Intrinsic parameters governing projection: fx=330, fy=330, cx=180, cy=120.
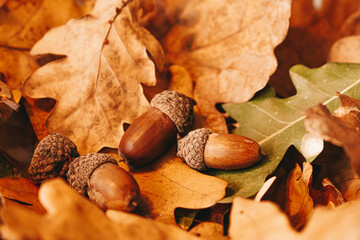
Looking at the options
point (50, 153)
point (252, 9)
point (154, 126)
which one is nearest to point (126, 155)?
point (154, 126)

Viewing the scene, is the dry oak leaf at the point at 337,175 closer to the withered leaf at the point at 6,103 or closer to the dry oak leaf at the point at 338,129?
the dry oak leaf at the point at 338,129

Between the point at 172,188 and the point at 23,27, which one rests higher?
the point at 23,27

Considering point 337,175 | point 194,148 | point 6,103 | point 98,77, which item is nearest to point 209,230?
point 194,148

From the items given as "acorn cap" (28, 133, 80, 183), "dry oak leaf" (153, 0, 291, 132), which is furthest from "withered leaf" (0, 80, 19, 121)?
"dry oak leaf" (153, 0, 291, 132)

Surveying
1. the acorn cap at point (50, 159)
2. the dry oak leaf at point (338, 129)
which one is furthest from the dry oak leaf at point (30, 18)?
the dry oak leaf at point (338, 129)

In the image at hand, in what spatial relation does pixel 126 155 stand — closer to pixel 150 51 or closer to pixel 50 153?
pixel 50 153

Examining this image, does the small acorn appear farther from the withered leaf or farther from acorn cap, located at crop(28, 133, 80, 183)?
the withered leaf

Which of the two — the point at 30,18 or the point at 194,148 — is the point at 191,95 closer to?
the point at 194,148

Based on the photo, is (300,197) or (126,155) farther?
(126,155)
